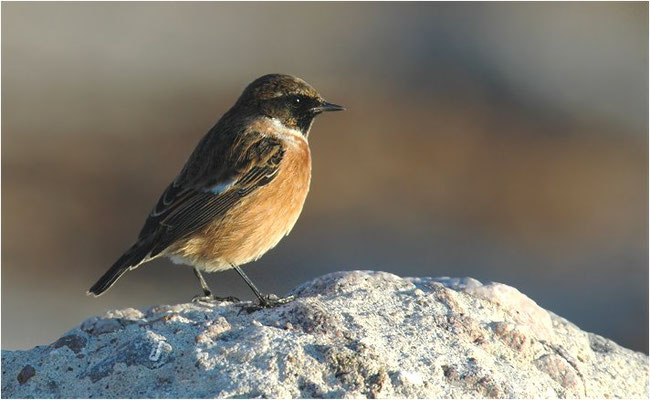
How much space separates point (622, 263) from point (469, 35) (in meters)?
12.7

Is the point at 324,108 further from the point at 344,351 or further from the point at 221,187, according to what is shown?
the point at 344,351

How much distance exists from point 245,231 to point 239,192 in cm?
32

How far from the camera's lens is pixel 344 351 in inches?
212

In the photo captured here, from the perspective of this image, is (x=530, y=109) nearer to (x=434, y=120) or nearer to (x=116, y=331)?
(x=434, y=120)

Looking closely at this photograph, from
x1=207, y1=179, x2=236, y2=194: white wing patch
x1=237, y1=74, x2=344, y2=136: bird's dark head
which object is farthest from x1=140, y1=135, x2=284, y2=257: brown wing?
x1=237, y1=74, x2=344, y2=136: bird's dark head

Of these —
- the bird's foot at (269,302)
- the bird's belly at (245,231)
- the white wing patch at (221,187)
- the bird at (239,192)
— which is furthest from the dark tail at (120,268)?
the bird's foot at (269,302)

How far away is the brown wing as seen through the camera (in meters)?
8.04

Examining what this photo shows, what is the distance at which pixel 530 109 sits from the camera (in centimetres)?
2489

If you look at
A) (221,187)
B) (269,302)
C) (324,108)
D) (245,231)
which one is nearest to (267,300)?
(269,302)

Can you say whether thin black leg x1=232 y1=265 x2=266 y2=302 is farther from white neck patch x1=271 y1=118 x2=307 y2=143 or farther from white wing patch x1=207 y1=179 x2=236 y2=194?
white neck patch x1=271 y1=118 x2=307 y2=143

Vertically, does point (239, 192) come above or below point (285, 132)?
below

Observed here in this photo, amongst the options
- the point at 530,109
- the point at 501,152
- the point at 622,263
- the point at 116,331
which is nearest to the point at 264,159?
the point at 116,331

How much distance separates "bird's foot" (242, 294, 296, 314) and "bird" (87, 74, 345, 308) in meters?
0.55

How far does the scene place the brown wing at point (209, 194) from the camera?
26.4 ft
